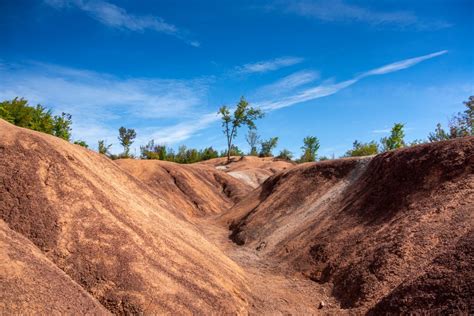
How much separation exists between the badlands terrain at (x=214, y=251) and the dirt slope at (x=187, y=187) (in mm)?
14508

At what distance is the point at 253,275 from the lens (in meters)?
12.4

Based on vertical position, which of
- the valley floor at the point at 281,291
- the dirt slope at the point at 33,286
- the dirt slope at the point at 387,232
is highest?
the dirt slope at the point at 387,232

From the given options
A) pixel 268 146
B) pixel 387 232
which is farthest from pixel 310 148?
pixel 387 232

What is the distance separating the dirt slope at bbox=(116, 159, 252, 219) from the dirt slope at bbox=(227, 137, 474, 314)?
10.4 metres

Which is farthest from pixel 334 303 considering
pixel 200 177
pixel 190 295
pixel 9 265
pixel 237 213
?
pixel 200 177

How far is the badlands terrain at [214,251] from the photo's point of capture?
22.5 ft

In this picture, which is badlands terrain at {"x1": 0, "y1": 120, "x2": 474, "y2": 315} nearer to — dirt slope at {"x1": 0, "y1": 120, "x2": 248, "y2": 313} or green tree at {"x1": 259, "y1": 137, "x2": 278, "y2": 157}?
dirt slope at {"x1": 0, "y1": 120, "x2": 248, "y2": 313}

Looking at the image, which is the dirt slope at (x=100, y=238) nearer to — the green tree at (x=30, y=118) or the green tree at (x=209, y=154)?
the green tree at (x=30, y=118)

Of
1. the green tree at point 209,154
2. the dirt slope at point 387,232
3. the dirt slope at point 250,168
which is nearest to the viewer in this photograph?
the dirt slope at point 387,232

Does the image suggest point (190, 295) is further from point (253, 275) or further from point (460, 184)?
point (460, 184)

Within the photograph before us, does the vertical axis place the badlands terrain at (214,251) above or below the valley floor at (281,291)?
above

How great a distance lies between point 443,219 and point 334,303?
12.8ft

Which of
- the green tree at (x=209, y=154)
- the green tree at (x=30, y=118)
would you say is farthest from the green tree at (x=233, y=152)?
the green tree at (x=30, y=118)

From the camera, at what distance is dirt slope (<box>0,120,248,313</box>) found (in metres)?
7.20
